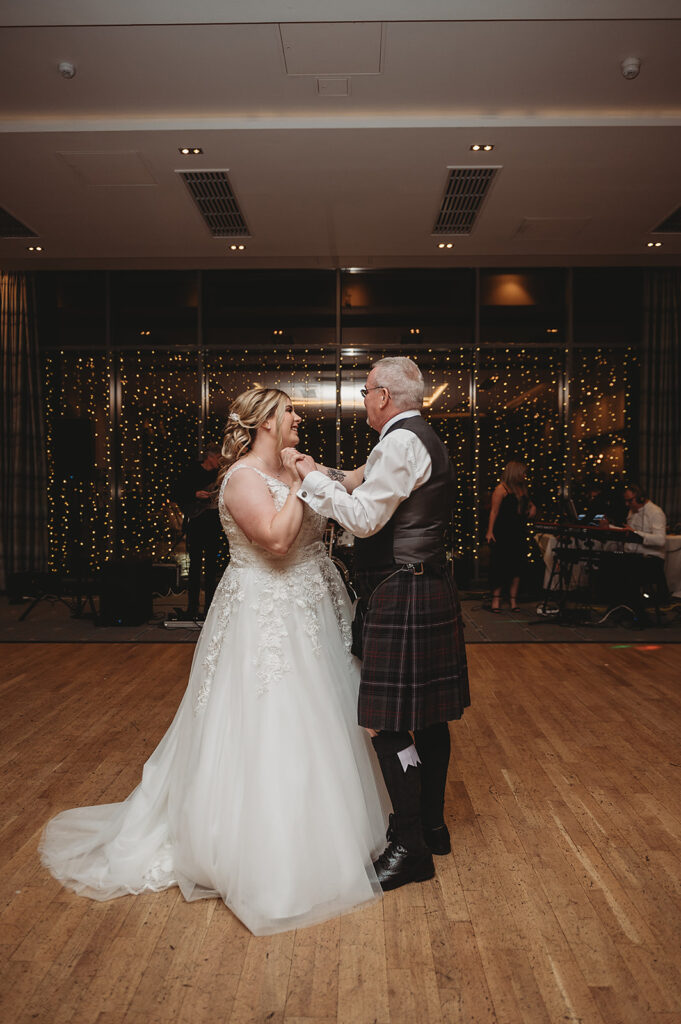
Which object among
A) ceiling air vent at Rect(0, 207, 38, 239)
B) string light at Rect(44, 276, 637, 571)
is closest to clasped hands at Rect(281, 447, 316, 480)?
ceiling air vent at Rect(0, 207, 38, 239)

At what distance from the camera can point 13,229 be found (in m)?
6.97

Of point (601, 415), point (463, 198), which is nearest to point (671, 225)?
point (463, 198)

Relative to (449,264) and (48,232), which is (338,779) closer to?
(48,232)

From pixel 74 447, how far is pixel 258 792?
5.52 metres

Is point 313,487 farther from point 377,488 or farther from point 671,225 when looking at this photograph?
point 671,225

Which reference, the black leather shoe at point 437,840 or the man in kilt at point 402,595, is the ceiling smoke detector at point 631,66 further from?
the black leather shoe at point 437,840

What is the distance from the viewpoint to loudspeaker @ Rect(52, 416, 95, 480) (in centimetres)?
687

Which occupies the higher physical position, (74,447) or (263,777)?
(74,447)

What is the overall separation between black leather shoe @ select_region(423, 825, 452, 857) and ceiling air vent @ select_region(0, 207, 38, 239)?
653 centimetres

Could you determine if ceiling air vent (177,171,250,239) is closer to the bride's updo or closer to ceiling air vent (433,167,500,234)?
ceiling air vent (433,167,500,234)

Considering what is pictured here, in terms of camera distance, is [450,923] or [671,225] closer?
[450,923]

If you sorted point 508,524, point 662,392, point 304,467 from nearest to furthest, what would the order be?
point 304,467 < point 508,524 < point 662,392

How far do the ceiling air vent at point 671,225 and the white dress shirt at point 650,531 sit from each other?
2629mm

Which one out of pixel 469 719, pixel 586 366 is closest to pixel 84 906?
pixel 469 719
